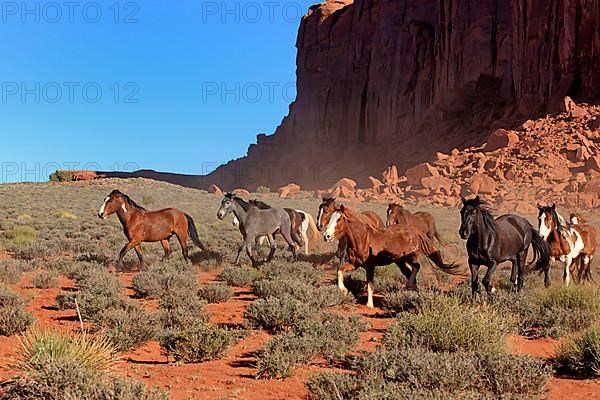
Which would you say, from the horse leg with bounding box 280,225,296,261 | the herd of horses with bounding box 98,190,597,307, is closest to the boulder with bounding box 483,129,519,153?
the herd of horses with bounding box 98,190,597,307

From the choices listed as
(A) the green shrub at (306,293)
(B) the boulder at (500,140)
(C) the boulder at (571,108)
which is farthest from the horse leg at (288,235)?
(C) the boulder at (571,108)

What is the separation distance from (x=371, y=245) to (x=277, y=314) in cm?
269

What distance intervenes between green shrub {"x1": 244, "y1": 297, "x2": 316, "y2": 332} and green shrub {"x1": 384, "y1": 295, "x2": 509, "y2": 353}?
177cm

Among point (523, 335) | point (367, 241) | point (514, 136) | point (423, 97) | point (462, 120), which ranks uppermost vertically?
point (423, 97)

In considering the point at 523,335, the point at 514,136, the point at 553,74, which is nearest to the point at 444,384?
the point at 523,335

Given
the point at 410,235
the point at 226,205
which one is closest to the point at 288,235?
the point at 226,205

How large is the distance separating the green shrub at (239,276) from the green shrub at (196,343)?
5.77 m

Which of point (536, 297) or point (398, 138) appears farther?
point (398, 138)

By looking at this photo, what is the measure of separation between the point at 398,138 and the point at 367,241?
63.0m

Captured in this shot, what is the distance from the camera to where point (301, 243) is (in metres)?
17.4

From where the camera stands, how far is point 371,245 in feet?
33.3

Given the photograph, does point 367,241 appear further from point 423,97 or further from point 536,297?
point 423,97

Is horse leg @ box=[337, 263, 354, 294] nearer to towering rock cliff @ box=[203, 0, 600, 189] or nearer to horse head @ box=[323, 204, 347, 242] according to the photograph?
horse head @ box=[323, 204, 347, 242]

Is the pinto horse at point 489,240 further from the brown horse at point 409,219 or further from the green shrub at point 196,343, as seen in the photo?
the green shrub at point 196,343
